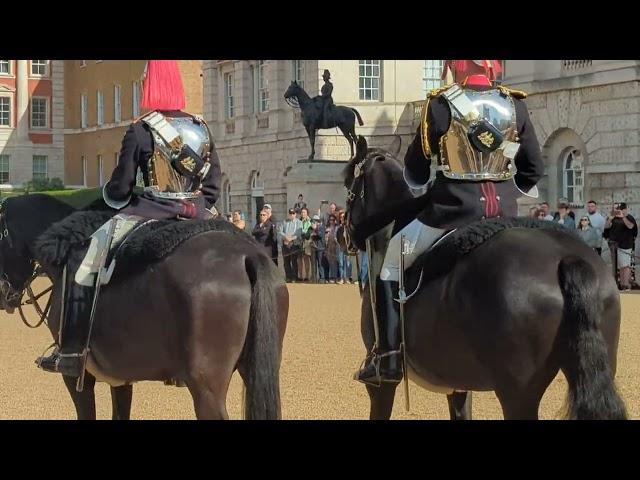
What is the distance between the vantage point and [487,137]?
6371 mm

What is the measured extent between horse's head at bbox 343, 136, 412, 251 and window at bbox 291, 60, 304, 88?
3219 centimetres

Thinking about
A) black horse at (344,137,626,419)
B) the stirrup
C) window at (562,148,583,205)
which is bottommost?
the stirrup

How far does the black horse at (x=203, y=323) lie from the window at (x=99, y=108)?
58.2m

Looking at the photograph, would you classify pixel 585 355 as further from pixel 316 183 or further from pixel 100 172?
pixel 100 172

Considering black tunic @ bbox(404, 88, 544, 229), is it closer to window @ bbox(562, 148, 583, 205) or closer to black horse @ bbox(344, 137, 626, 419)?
black horse @ bbox(344, 137, 626, 419)

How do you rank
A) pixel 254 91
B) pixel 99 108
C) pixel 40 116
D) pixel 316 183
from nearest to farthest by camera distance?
pixel 316 183 < pixel 254 91 < pixel 99 108 < pixel 40 116

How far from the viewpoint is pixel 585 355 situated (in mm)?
5316

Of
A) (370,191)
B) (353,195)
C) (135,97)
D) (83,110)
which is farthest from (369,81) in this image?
(83,110)

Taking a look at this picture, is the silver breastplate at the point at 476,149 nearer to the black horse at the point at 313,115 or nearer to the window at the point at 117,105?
the black horse at the point at 313,115

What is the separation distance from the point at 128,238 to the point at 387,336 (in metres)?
1.61

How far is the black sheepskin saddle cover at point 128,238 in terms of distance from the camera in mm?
6418

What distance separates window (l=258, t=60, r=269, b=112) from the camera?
42.6 meters

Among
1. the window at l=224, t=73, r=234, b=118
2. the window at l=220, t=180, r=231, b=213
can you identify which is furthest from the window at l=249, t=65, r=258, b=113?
the window at l=220, t=180, r=231, b=213
